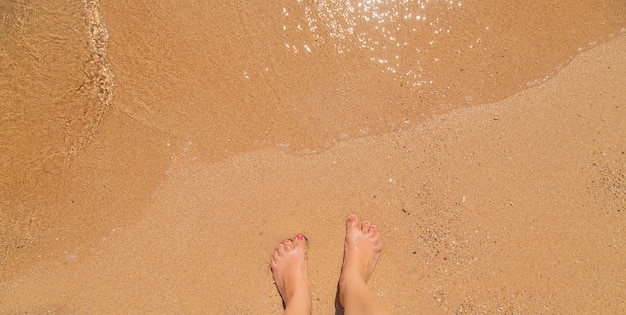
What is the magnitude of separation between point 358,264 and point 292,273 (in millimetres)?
421

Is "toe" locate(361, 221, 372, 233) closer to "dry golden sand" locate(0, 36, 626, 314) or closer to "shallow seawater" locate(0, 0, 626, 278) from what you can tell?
"dry golden sand" locate(0, 36, 626, 314)

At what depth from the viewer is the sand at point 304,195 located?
8.41ft

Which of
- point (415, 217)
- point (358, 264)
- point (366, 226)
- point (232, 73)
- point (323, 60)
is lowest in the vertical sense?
point (358, 264)

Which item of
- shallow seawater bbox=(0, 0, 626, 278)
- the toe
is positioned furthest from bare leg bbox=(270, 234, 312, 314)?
shallow seawater bbox=(0, 0, 626, 278)

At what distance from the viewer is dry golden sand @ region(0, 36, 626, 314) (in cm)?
256

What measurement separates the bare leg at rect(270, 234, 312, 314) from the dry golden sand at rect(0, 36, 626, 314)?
7 cm

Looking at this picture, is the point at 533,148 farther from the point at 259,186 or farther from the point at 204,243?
the point at 204,243

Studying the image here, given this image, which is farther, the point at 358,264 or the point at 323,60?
the point at 323,60

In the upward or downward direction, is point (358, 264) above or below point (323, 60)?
→ below

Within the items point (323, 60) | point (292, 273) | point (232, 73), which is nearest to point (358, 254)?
point (292, 273)

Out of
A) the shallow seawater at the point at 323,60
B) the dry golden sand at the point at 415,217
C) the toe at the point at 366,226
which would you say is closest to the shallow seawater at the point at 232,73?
the shallow seawater at the point at 323,60

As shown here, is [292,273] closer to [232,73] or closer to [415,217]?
[415,217]

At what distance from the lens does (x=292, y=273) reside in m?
2.54

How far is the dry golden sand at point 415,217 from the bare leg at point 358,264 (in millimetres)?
82
